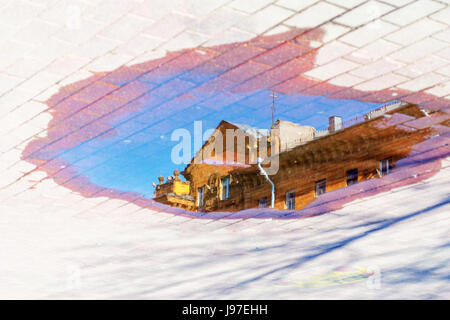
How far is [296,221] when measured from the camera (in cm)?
706

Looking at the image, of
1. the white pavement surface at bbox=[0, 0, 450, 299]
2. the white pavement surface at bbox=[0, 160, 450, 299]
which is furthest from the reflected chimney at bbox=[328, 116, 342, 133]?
the white pavement surface at bbox=[0, 160, 450, 299]

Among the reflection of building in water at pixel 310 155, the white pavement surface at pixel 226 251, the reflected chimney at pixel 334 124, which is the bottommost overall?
the white pavement surface at pixel 226 251

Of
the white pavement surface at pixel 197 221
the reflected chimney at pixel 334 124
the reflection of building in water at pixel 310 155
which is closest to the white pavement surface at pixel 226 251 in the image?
the white pavement surface at pixel 197 221

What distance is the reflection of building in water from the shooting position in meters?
4.89

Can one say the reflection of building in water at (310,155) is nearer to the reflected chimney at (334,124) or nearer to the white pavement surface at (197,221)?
the reflected chimney at (334,124)

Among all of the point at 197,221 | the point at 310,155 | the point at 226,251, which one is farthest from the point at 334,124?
the point at 226,251

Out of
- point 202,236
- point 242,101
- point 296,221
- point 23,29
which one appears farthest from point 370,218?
point 23,29

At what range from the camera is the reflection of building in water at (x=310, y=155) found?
16.1ft

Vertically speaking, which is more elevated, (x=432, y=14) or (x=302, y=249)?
(x=432, y=14)

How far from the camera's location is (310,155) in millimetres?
5820

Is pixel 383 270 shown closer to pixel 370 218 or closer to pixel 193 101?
pixel 370 218
